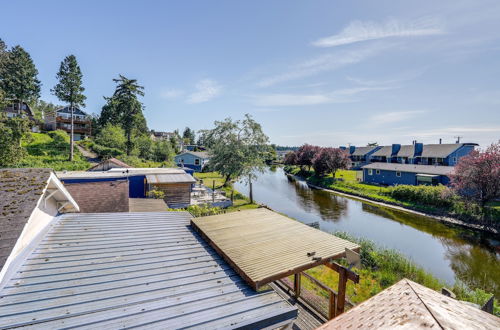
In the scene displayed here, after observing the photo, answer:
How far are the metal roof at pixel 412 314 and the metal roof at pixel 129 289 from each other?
3.67 feet

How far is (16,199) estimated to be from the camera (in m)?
4.43

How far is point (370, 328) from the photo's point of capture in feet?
7.29

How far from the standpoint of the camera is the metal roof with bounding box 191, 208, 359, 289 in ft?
14.1

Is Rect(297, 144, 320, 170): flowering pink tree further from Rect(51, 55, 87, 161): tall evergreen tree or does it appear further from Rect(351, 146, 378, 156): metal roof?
Rect(51, 55, 87, 161): tall evergreen tree

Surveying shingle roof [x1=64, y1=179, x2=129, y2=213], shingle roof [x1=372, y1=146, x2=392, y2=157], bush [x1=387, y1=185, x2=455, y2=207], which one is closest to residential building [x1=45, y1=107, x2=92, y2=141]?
shingle roof [x1=64, y1=179, x2=129, y2=213]

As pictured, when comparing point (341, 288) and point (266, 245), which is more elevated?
point (266, 245)

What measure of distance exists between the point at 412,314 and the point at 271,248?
10.6 ft

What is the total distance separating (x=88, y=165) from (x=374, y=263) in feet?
110

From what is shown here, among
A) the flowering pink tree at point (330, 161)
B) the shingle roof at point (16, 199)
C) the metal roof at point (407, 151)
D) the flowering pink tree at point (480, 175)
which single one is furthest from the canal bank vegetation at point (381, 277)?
the metal roof at point (407, 151)

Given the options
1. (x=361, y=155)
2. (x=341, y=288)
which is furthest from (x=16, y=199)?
(x=361, y=155)

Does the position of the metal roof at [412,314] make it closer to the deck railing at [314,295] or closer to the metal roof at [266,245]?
the metal roof at [266,245]

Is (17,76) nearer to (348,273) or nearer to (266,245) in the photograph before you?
(266,245)

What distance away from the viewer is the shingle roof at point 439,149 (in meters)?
35.4

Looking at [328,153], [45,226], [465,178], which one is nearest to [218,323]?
[45,226]
